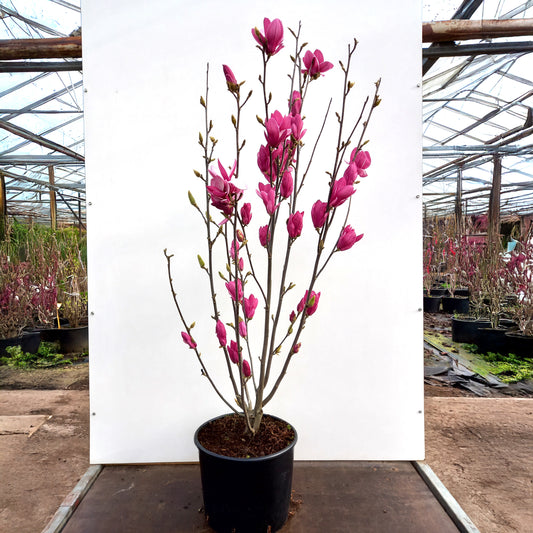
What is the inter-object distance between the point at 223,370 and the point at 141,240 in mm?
557

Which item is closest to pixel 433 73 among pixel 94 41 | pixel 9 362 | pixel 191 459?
pixel 94 41

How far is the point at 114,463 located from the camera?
143 cm

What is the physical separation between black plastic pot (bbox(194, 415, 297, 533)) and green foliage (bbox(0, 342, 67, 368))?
8.92ft

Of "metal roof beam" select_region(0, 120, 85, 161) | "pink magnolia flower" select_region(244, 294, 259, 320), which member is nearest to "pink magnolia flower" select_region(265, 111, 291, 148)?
"pink magnolia flower" select_region(244, 294, 259, 320)

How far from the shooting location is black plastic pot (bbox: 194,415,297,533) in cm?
102

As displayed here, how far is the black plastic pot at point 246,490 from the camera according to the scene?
1018 millimetres

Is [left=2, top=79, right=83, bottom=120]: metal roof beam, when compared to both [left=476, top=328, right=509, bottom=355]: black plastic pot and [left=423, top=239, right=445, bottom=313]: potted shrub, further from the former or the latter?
[left=423, top=239, right=445, bottom=313]: potted shrub

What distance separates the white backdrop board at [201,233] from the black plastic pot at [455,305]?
4140 millimetres

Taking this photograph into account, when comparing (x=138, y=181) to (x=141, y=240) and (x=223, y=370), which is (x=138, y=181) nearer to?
(x=141, y=240)

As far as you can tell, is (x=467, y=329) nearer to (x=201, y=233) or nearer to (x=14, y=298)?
(x=201, y=233)

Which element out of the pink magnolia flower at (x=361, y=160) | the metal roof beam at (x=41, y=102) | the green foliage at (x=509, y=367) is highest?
the metal roof beam at (x=41, y=102)

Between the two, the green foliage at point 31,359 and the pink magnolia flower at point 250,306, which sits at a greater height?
the pink magnolia flower at point 250,306

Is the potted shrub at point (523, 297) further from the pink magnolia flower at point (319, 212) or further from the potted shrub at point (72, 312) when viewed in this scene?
the potted shrub at point (72, 312)

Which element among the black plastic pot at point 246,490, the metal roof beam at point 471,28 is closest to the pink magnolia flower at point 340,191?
the black plastic pot at point 246,490
